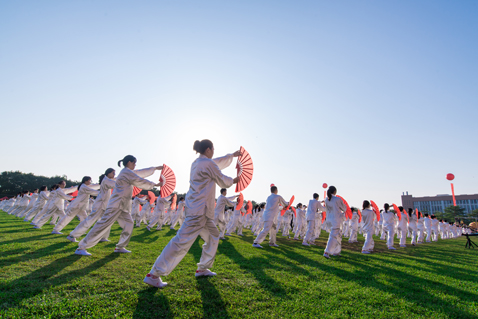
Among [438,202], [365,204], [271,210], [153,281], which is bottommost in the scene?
[153,281]

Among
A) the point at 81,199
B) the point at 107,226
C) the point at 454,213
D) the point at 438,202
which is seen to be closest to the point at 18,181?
the point at 81,199

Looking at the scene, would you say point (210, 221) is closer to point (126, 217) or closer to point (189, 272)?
point (189, 272)

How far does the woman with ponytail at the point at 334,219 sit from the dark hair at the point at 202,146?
5384 mm

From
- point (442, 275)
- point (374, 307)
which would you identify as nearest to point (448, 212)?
point (442, 275)

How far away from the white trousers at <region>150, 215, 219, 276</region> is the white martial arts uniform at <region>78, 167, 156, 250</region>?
2.06 metres

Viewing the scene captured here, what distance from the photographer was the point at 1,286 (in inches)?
128

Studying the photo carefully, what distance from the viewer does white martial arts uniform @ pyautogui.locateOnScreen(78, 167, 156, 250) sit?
18.7ft

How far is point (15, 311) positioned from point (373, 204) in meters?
11.3

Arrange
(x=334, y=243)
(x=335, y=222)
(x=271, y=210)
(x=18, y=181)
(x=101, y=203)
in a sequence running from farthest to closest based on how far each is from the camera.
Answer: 1. (x=18, y=181)
2. (x=271, y=210)
3. (x=335, y=222)
4. (x=334, y=243)
5. (x=101, y=203)

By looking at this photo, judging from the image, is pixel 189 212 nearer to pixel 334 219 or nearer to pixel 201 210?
pixel 201 210

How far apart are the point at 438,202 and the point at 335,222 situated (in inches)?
3782

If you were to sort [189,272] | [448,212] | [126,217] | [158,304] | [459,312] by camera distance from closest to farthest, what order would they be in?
[158,304], [459,312], [189,272], [126,217], [448,212]

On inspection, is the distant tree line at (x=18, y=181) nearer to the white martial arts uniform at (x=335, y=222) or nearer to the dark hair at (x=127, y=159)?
the dark hair at (x=127, y=159)

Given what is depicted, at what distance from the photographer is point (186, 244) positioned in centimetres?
392
